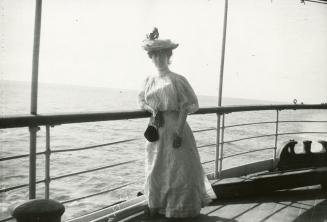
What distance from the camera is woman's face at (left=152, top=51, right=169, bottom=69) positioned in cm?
Result: 283

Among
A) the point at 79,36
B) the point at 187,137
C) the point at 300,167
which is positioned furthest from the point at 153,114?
the point at 79,36

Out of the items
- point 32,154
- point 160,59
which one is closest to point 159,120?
point 160,59

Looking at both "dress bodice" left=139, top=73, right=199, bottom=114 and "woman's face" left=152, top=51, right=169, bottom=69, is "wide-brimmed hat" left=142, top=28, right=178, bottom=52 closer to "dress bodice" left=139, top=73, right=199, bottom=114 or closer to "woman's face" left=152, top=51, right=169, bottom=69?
"woman's face" left=152, top=51, right=169, bottom=69

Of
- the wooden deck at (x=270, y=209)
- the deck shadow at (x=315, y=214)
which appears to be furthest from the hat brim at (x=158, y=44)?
the deck shadow at (x=315, y=214)

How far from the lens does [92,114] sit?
2.54 metres

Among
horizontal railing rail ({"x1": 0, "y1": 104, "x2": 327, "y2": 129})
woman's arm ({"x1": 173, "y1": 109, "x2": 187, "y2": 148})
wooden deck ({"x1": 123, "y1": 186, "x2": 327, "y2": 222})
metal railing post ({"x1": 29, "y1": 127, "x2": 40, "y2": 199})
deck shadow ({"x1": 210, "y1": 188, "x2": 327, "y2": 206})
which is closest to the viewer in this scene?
horizontal railing rail ({"x1": 0, "y1": 104, "x2": 327, "y2": 129})

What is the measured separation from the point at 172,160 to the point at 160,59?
2.40 ft

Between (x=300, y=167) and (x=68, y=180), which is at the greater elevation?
(x=300, y=167)

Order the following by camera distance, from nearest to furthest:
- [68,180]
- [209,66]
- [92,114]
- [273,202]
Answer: [92,114] < [273,202] < [209,66] < [68,180]

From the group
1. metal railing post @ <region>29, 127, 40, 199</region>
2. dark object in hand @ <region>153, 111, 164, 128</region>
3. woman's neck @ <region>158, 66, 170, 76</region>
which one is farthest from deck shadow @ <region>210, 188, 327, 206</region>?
metal railing post @ <region>29, 127, 40, 199</region>

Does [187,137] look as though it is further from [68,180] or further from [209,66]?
[68,180]

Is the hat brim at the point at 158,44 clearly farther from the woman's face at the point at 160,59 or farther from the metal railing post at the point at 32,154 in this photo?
the metal railing post at the point at 32,154

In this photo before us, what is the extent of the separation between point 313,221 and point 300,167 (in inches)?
51.2

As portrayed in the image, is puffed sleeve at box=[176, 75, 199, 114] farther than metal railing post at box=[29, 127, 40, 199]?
Yes
